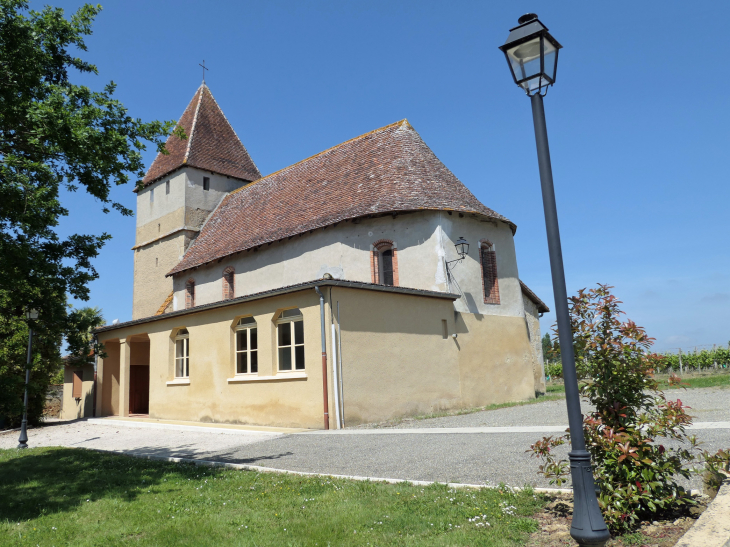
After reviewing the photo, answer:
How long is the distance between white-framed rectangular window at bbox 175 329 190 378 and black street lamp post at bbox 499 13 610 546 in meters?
15.5

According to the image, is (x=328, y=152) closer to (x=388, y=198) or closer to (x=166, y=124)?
(x=388, y=198)

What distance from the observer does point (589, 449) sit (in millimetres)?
4574

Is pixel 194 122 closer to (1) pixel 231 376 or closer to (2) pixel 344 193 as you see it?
(2) pixel 344 193

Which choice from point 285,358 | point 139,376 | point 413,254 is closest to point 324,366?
point 285,358

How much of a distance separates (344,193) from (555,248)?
1682 cm

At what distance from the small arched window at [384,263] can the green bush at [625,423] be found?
13.7m

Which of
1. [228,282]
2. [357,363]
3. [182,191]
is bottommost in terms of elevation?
[357,363]

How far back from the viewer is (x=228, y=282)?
23938mm

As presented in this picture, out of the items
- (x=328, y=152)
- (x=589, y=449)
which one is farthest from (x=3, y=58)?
(x=328, y=152)

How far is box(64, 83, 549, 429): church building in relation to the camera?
1389 centimetres

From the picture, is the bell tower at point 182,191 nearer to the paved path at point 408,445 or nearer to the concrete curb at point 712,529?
the paved path at point 408,445

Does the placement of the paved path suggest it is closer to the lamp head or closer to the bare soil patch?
the bare soil patch

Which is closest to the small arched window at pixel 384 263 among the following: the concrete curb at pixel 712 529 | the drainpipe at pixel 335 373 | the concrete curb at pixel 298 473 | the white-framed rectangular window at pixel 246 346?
the white-framed rectangular window at pixel 246 346

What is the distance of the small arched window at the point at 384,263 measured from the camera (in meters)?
18.7
